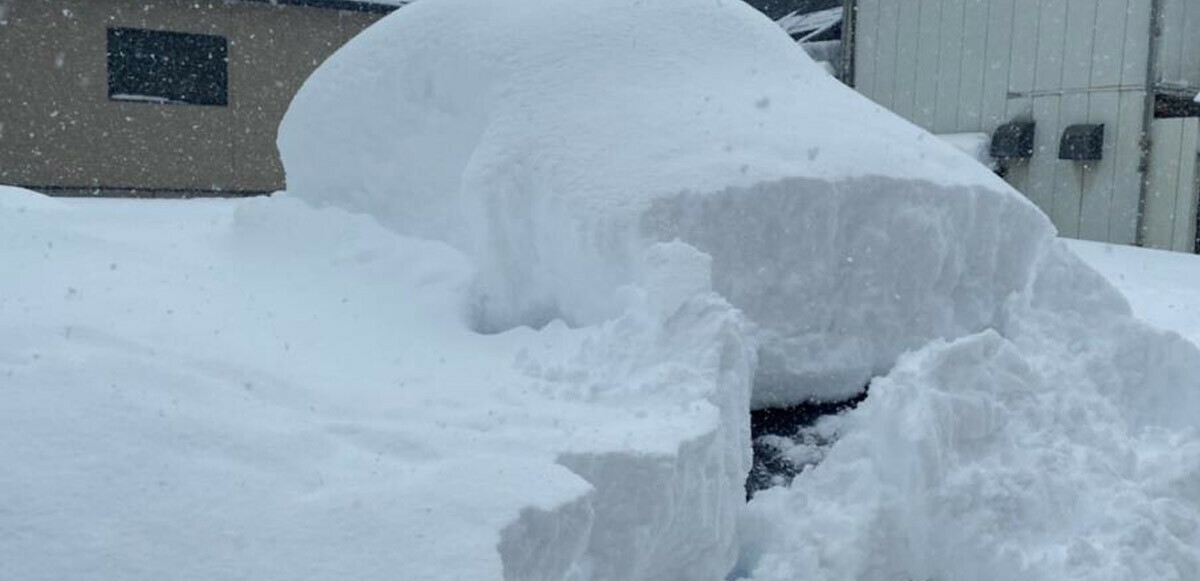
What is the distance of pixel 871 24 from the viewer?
12789mm

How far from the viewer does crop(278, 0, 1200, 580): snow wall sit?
3416 millimetres

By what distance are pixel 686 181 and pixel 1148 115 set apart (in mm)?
8042

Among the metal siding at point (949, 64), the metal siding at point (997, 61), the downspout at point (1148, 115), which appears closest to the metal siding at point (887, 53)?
the metal siding at point (949, 64)

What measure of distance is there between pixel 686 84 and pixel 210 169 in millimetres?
10019

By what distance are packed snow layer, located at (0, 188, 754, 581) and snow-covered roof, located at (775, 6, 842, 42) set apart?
36.4 ft

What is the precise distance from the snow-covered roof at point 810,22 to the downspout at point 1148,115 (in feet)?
16.1

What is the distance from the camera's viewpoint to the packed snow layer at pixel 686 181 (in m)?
3.56

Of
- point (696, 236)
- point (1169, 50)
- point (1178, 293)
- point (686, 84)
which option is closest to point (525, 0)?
point (686, 84)

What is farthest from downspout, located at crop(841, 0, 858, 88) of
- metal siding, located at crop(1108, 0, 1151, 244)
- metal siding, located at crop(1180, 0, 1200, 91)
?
metal siding, located at crop(1180, 0, 1200, 91)

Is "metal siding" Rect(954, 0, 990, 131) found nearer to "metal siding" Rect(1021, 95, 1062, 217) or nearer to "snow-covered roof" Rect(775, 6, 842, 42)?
"metal siding" Rect(1021, 95, 1062, 217)

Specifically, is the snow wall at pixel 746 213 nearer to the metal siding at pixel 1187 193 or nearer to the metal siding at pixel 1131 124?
the metal siding at pixel 1187 193

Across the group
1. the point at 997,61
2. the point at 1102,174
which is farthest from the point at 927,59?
the point at 1102,174

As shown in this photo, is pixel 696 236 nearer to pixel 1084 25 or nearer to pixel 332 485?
pixel 332 485

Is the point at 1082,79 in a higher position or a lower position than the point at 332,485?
higher
